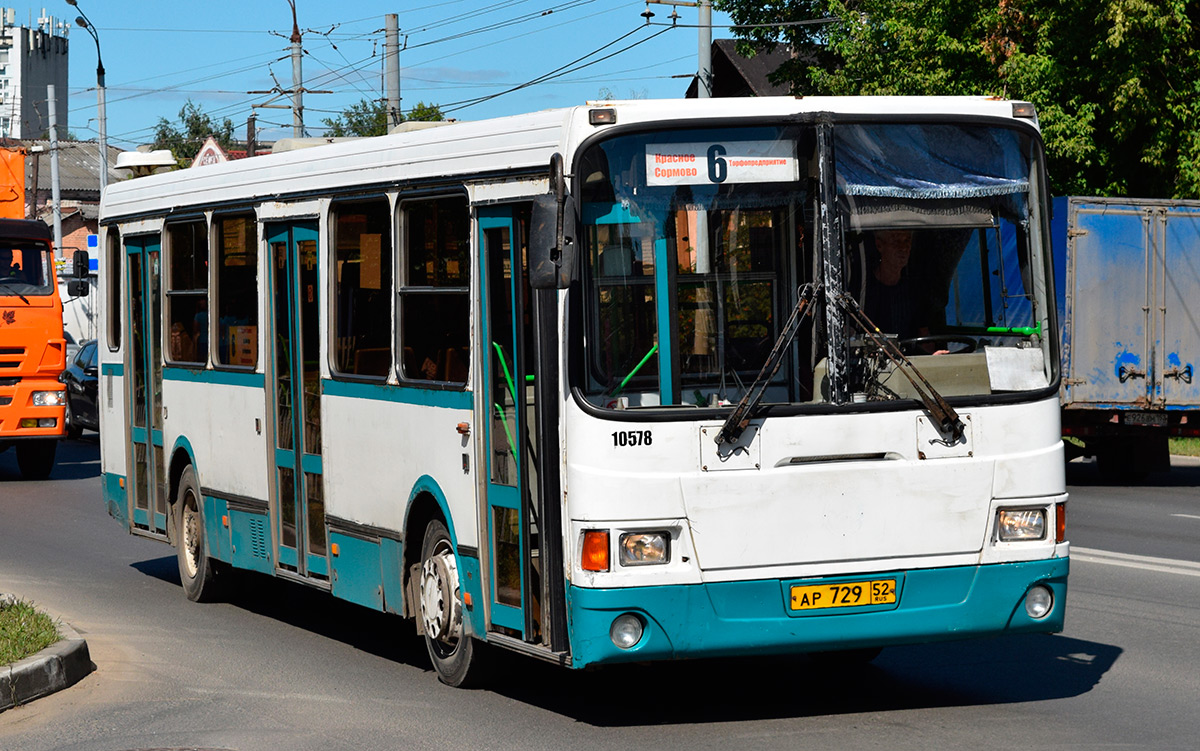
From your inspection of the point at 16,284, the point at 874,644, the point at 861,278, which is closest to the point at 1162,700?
the point at 874,644

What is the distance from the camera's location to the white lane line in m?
12.9

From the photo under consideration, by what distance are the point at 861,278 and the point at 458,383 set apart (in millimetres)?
2050

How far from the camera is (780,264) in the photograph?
753 cm

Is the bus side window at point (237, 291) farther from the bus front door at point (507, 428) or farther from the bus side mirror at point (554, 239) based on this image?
the bus side mirror at point (554, 239)

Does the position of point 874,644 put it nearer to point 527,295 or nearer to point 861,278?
point 861,278

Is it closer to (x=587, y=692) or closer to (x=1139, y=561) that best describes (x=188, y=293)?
(x=587, y=692)

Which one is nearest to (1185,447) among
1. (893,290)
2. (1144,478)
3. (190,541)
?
(1144,478)

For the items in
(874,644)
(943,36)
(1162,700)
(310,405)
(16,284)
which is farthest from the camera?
(943,36)

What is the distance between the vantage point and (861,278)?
763 cm

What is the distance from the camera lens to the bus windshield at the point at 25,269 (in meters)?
22.5

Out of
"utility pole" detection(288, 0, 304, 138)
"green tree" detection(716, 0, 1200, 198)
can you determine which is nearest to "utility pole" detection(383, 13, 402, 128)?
"utility pole" detection(288, 0, 304, 138)

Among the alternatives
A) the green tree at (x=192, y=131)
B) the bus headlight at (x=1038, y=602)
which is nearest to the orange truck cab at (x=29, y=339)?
the bus headlight at (x=1038, y=602)

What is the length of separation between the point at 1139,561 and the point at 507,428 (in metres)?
6.87

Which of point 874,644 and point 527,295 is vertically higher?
point 527,295
